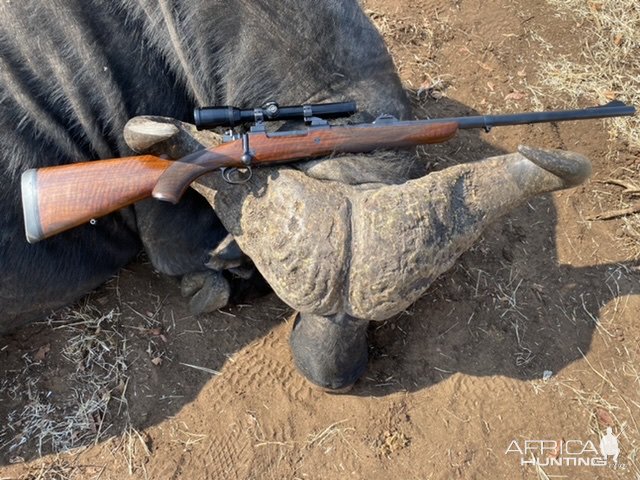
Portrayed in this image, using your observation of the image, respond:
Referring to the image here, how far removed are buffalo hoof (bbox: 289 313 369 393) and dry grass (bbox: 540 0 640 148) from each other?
332 cm

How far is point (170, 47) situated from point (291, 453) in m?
2.64

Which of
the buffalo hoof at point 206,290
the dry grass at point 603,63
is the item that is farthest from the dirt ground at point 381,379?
the dry grass at point 603,63

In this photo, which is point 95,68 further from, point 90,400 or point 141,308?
point 90,400

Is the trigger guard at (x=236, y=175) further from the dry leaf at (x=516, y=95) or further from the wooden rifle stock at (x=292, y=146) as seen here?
the dry leaf at (x=516, y=95)

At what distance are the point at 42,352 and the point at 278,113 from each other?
2412mm

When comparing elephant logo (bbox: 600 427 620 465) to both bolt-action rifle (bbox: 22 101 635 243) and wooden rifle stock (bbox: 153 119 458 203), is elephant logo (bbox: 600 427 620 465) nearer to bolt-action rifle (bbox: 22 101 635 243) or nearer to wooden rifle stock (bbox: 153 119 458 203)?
wooden rifle stock (bbox: 153 119 458 203)

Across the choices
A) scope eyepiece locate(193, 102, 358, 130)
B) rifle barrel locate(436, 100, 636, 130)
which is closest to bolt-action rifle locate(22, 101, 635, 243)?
scope eyepiece locate(193, 102, 358, 130)

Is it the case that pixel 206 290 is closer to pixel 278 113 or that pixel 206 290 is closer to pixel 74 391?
pixel 74 391

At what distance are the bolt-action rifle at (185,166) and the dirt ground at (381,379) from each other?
1.25 m

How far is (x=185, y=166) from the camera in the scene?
10.0ft

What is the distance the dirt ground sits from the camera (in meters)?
3.76

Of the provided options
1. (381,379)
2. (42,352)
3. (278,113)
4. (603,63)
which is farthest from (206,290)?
(603,63)

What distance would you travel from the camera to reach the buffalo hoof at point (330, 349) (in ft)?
11.2

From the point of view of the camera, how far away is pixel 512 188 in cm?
313
